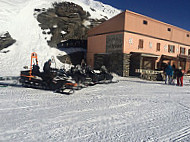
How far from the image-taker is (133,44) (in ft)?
52.2

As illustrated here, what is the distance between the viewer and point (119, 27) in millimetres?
15672

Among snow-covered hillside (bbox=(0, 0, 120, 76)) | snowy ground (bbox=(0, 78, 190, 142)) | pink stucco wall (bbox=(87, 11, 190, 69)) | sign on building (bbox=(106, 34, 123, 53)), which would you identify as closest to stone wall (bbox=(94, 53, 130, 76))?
sign on building (bbox=(106, 34, 123, 53))

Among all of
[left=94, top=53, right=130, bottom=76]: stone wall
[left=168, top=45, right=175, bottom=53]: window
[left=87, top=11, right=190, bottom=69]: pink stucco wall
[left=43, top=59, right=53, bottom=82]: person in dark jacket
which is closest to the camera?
[left=43, top=59, right=53, bottom=82]: person in dark jacket

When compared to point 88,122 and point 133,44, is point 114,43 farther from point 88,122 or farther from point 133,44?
point 88,122

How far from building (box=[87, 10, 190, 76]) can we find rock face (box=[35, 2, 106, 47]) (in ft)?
16.9

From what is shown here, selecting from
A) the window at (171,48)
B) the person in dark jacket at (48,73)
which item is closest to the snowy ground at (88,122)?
the person in dark jacket at (48,73)

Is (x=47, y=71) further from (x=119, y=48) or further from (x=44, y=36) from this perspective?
(x=44, y=36)

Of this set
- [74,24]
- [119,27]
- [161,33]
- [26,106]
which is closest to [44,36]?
[74,24]

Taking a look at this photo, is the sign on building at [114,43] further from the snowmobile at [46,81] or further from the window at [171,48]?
the snowmobile at [46,81]

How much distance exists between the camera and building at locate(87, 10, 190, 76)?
1527 centimetres

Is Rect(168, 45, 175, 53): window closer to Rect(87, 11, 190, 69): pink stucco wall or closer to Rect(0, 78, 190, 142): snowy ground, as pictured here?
Result: Rect(87, 11, 190, 69): pink stucco wall

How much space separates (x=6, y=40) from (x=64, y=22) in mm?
9589

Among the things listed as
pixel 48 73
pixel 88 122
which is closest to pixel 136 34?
pixel 48 73

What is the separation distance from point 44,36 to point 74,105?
2068 centimetres
